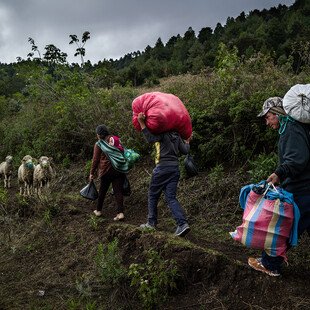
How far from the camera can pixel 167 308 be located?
3879 mm

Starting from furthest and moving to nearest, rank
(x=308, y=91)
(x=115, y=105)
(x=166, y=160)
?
(x=115, y=105) → (x=166, y=160) → (x=308, y=91)

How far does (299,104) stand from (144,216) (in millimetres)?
4101

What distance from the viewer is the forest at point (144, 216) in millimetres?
4016

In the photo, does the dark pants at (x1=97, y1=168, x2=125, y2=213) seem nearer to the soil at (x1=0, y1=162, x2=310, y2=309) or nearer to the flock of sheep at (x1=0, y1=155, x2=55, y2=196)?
the soil at (x1=0, y1=162, x2=310, y2=309)

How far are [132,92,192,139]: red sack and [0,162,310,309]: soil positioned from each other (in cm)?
141

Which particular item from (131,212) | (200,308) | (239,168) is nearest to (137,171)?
(131,212)

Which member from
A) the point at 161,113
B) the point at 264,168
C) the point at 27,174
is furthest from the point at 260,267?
the point at 27,174

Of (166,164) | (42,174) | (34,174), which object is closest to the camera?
(166,164)

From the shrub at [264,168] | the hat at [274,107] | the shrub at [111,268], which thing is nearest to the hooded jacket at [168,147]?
the shrub at [111,268]

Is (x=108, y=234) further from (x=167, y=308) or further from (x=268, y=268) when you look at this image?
(x=268, y=268)

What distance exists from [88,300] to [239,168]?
3.87 metres

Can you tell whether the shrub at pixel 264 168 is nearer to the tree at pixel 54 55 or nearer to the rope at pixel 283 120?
the rope at pixel 283 120

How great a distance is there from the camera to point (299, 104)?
3.49m

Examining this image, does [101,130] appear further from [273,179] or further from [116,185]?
[273,179]
